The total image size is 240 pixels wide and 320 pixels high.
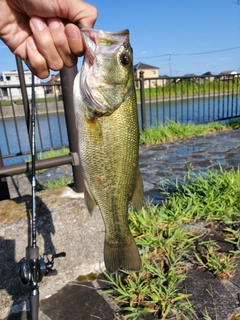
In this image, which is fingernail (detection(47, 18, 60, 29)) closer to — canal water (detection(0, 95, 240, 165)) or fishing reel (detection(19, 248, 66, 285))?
fishing reel (detection(19, 248, 66, 285))

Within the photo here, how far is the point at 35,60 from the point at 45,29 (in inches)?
6.0

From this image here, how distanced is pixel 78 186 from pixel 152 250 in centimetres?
86

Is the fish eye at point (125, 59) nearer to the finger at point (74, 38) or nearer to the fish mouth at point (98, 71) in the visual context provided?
the fish mouth at point (98, 71)

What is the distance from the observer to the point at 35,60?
4.05ft

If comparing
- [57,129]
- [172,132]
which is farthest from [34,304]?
[57,129]

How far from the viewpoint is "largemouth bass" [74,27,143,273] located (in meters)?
1.16

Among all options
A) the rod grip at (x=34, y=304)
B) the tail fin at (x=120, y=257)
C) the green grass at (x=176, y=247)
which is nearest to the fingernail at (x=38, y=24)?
the tail fin at (x=120, y=257)

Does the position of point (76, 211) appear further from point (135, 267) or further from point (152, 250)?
point (135, 267)

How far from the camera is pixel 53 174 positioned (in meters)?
4.82

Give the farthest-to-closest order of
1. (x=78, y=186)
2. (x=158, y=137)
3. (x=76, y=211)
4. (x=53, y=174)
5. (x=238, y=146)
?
(x=158, y=137) < (x=238, y=146) < (x=53, y=174) < (x=78, y=186) < (x=76, y=211)

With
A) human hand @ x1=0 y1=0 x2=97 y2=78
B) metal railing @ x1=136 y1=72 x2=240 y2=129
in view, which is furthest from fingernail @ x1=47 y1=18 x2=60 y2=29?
metal railing @ x1=136 y1=72 x2=240 y2=129

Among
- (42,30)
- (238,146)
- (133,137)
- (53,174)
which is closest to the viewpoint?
(42,30)

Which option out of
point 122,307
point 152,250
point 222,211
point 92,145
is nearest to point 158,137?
point 222,211

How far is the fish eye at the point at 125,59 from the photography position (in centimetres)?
119
